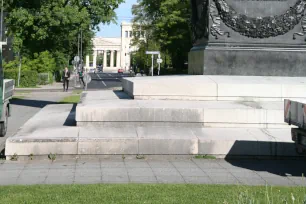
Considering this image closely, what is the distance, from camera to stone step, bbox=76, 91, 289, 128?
1140 cm

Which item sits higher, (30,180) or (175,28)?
(175,28)

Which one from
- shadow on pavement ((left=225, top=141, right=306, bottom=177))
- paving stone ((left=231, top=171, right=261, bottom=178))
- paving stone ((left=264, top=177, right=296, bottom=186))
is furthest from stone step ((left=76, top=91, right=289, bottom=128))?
paving stone ((left=264, top=177, right=296, bottom=186))

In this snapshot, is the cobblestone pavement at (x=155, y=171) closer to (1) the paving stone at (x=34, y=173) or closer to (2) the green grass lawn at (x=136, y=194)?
(1) the paving stone at (x=34, y=173)

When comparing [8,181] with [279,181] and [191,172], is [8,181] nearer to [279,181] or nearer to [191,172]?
[191,172]

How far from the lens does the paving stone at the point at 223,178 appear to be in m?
8.52

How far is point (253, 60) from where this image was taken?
14680 millimetres

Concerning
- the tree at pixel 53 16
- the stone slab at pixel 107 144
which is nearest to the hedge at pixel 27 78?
the tree at pixel 53 16

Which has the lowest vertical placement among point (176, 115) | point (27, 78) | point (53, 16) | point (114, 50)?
point (176, 115)

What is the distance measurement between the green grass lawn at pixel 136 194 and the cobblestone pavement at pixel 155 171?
70 centimetres

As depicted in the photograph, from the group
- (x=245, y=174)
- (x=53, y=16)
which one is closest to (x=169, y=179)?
(x=245, y=174)

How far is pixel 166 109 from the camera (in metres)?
11.4

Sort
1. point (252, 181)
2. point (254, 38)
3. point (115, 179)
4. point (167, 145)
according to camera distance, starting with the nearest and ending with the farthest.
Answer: point (115, 179) < point (252, 181) < point (167, 145) < point (254, 38)

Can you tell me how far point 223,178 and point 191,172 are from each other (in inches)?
25.5

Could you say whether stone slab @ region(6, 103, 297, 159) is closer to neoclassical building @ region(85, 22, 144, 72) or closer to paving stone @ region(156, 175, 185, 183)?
paving stone @ region(156, 175, 185, 183)
